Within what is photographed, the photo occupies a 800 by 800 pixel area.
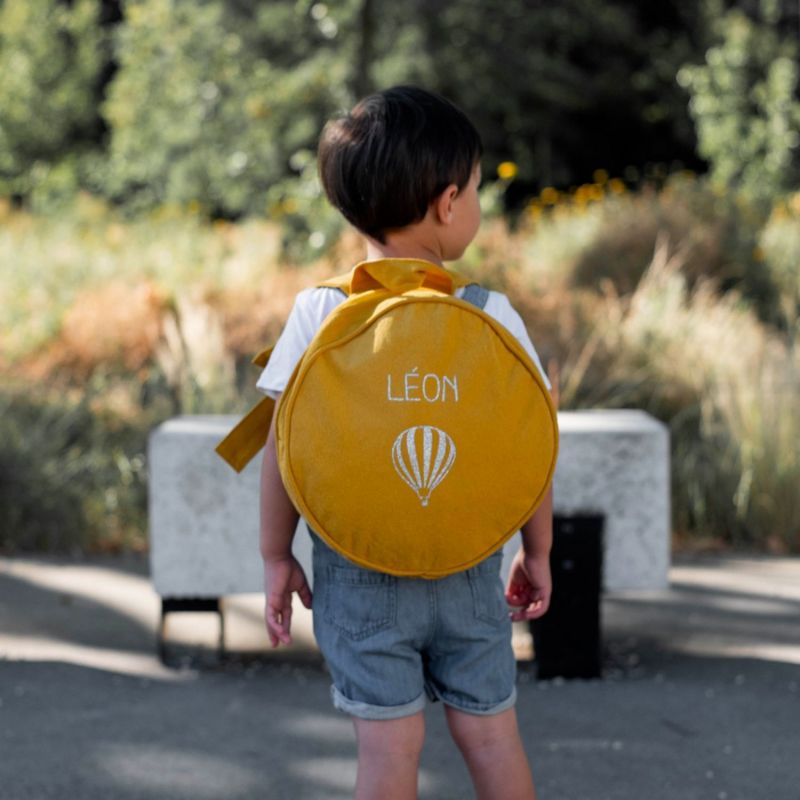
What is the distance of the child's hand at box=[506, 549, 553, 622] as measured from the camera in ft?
7.70

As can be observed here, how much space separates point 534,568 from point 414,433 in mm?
472

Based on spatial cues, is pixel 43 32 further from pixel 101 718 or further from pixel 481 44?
pixel 101 718

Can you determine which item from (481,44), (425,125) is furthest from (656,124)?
(425,125)

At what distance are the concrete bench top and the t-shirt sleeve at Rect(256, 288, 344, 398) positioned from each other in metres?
1.63

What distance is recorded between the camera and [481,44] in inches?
652

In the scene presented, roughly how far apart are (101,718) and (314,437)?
5.87 ft

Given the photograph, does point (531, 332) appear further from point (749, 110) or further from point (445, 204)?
point (749, 110)

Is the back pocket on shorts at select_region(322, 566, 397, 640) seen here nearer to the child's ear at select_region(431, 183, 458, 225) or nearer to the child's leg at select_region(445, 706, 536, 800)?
the child's leg at select_region(445, 706, 536, 800)

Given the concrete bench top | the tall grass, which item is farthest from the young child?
the tall grass

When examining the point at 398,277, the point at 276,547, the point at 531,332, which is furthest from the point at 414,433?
the point at 531,332

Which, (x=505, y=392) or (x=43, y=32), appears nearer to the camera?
(x=505, y=392)

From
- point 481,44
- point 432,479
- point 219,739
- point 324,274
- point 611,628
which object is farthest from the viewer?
point 481,44

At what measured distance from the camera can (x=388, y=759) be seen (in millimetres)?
2146

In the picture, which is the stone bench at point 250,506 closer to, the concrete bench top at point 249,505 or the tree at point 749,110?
the concrete bench top at point 249,505
